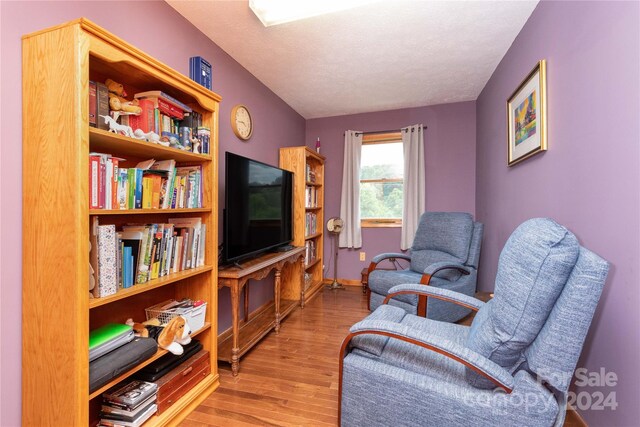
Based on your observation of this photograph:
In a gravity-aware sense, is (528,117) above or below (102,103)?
above

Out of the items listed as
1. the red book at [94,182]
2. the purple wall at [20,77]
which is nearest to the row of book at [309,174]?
the purple wall at [20,77]

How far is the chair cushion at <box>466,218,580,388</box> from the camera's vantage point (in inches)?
37.0

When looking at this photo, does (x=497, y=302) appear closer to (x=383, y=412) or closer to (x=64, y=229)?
(x=383, y=412)

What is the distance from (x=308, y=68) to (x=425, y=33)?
1096 millimetres

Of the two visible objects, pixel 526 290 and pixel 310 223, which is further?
pixel 310 223

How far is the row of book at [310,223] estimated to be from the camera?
3.58m

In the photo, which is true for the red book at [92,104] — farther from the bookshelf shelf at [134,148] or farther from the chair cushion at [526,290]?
the chair cushion at [526,290]

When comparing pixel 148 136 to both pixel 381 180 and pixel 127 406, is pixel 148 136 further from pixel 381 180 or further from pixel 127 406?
pixel 381 180

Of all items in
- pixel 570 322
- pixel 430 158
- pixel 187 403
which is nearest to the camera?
pixel 570 322

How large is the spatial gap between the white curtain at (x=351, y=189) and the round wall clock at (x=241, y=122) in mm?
1689

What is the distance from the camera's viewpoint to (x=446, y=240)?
9.76 feet

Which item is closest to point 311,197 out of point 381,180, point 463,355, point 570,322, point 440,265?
point 381,180

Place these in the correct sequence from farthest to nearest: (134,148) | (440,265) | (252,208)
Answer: (440,265) → (252,208) → (134,148)

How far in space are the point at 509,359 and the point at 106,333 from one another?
1738mm
